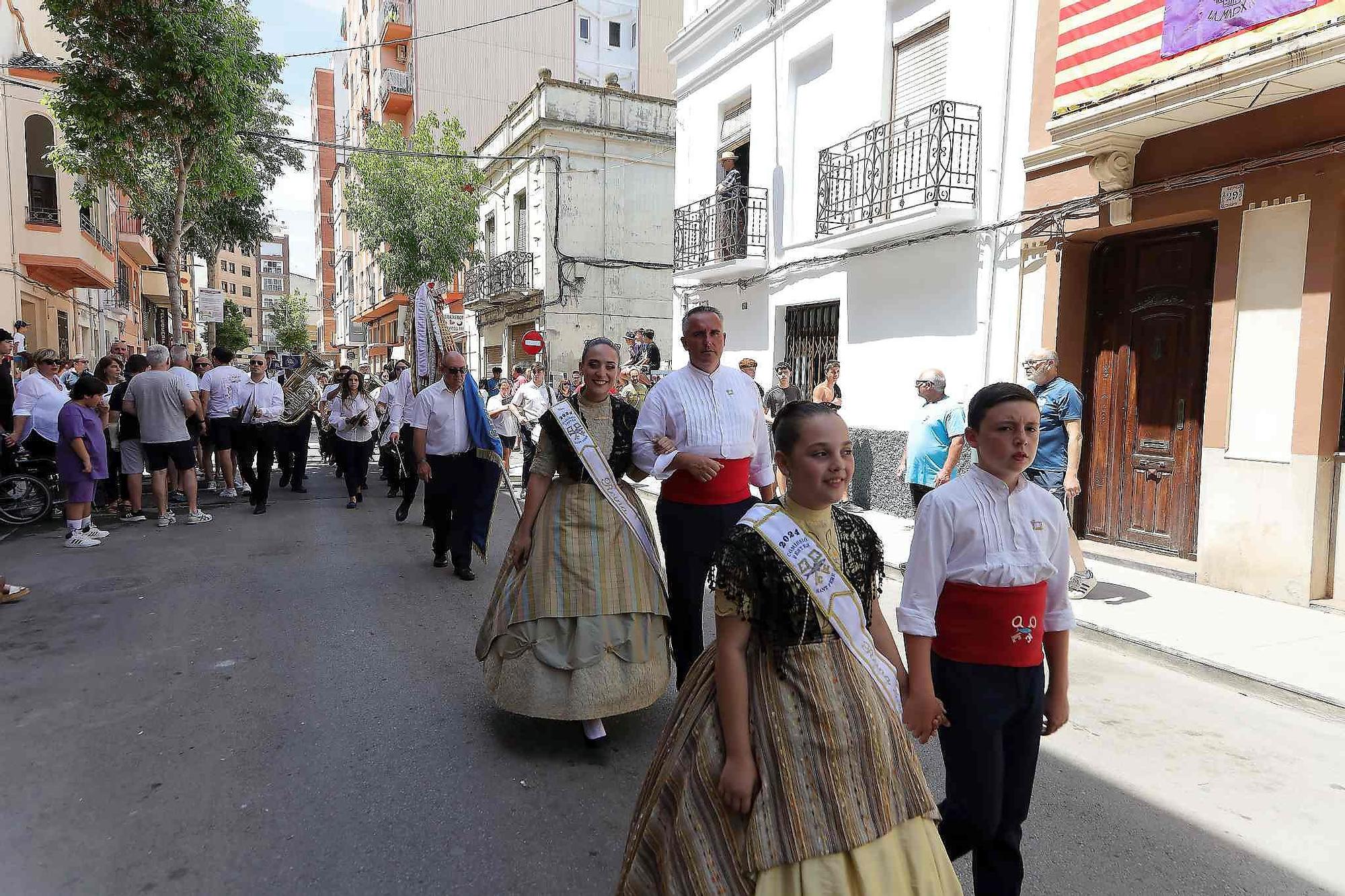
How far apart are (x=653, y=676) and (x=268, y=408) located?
8.73 m

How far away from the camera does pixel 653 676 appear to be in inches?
146

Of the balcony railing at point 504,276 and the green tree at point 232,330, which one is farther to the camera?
the green tree at point 232,330

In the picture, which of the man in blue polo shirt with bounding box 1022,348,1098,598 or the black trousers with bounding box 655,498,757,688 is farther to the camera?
the man in blue polo shirt with bounding box 1022,348,1098,598

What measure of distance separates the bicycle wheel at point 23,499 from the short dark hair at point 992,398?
10.2 meters

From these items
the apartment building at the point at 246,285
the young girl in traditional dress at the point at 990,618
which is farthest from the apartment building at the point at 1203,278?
the apartment building at the point at 246,285

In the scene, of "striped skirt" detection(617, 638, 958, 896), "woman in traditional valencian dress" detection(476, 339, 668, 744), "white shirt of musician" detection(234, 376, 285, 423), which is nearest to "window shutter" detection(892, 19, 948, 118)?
"woman in traditional valencian dress" detection(476, 339, 668, 744)

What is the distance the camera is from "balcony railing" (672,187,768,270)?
13.6 meters

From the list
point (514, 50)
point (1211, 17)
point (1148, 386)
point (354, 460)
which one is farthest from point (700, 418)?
point (514, 50)

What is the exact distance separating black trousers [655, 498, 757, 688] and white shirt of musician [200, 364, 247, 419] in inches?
350

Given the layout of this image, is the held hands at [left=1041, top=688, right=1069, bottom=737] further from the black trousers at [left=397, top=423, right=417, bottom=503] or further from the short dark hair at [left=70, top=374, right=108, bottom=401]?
the short dark hair at [left=70, top=374, right=108, bottom=401]

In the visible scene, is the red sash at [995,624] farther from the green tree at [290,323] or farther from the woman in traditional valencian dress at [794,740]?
the green tree at [290,323]

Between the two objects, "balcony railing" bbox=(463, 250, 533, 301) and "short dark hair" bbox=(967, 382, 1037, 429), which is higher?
"balcony railing" bbox=(463, 250, 533, 301)

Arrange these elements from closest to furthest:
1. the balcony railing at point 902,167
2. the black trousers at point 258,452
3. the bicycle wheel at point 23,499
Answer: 1. the bicycle wheel at point 23,499
2. the balcony railing at point 902,167
3. the black trousers at point 258,452

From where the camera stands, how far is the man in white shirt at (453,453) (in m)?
6.93
